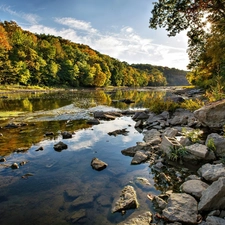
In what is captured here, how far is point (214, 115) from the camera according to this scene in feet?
34.3

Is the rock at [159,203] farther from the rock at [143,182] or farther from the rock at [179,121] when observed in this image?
the rock at [179,121]

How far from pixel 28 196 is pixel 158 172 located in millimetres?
4235

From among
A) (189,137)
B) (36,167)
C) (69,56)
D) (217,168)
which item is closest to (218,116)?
(189,137)

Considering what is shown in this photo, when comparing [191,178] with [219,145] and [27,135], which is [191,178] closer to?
[219,145]

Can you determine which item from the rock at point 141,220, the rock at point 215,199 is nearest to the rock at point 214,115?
the rock at point 215,199

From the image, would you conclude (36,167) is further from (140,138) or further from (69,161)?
(140,138)

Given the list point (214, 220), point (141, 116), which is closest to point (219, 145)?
point (214, 220)

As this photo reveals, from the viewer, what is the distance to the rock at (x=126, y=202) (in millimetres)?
4762

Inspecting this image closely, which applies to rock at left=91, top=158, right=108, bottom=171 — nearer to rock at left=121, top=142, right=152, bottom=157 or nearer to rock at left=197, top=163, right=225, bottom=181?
rock at left=121, top=142, right=152, bottom=157

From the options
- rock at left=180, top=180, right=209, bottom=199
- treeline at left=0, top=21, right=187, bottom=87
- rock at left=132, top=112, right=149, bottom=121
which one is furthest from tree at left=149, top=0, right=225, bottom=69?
treeline at left=0, top=21, right=187, bottom=87

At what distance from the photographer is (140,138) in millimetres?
11391

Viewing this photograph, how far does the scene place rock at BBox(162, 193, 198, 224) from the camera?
13.7 ft

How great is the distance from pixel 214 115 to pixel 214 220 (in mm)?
7733

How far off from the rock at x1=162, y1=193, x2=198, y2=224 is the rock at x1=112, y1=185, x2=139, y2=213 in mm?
783
